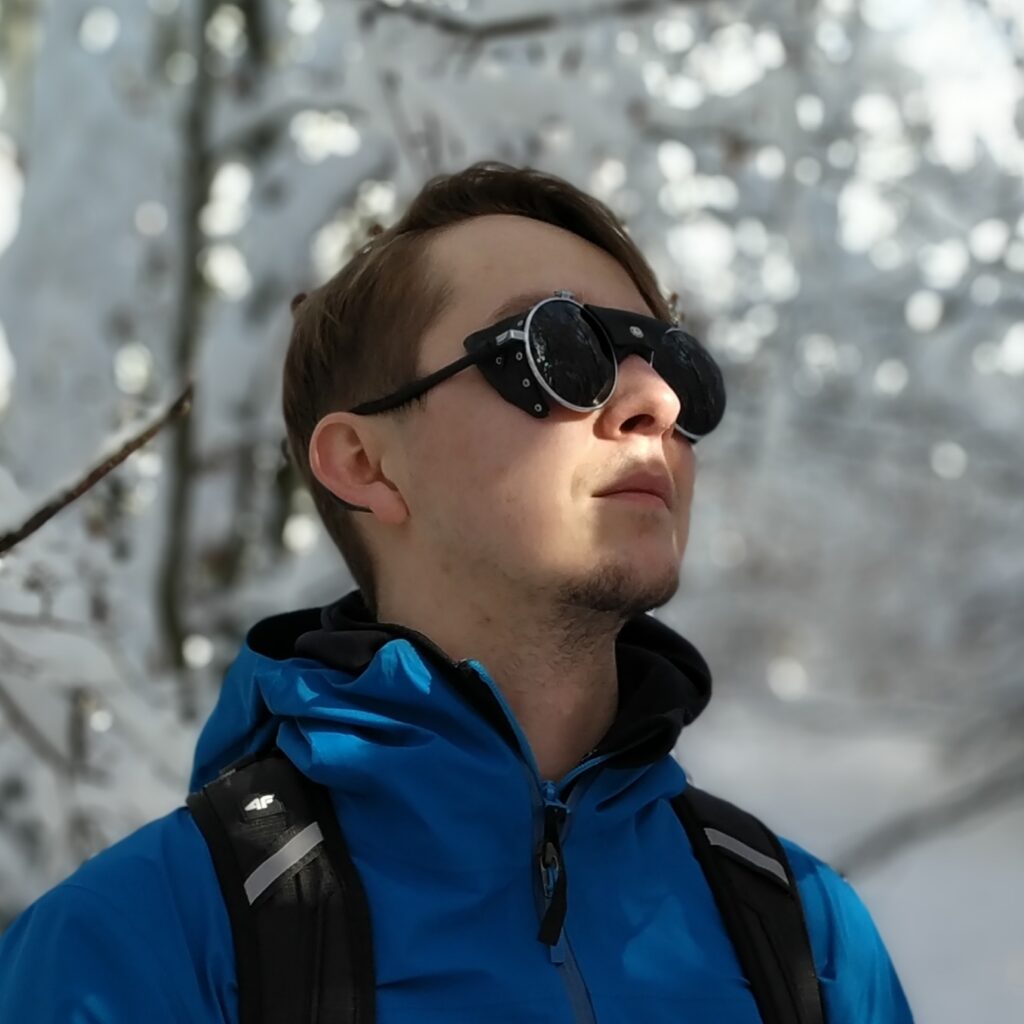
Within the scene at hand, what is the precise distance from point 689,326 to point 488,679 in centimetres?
354

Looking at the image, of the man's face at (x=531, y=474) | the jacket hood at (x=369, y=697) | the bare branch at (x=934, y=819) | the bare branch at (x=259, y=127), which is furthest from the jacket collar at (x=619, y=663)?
the bare branch at (x=934, y=819)

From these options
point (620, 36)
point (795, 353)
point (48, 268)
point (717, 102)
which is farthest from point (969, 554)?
point (48, 268)

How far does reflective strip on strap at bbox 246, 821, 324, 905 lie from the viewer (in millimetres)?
1442

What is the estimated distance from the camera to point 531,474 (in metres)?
1.70

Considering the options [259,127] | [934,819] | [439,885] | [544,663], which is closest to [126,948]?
[439,885]

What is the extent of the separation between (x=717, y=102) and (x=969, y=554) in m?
3.23

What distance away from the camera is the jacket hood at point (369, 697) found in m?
1.58

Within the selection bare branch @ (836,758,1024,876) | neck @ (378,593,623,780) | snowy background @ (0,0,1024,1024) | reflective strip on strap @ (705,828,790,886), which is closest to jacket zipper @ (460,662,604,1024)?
neck @ (378,593,623,780)

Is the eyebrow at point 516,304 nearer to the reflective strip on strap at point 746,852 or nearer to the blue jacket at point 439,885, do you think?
the blue jacket at point 439,885

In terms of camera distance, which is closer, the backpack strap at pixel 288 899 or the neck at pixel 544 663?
the backpack strap at pixel 288 899

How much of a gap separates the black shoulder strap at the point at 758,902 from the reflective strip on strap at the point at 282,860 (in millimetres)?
497

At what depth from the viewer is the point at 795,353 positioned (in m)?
6.39

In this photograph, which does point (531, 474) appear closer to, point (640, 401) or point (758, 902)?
point (640, 401)

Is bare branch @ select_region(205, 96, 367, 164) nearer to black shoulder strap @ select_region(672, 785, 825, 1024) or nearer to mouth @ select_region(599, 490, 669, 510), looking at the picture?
mouth @ select_region(599, 490, 669, 510)
